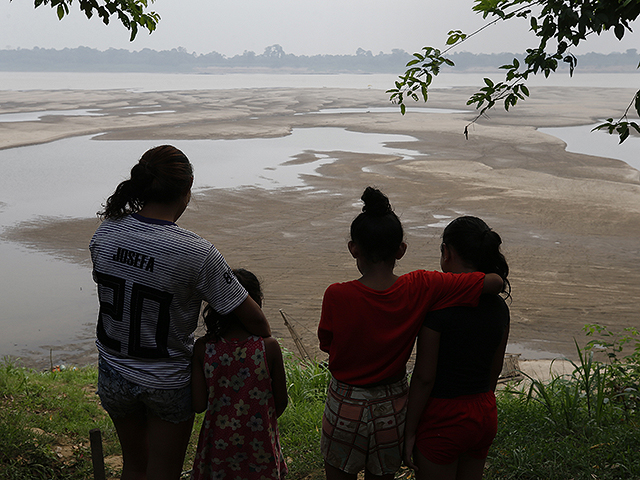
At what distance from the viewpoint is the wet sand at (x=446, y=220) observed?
9.49 meters

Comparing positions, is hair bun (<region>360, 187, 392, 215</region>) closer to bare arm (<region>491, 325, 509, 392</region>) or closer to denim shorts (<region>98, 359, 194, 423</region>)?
bare arm (<region>491, 325, 509, 392</region>)

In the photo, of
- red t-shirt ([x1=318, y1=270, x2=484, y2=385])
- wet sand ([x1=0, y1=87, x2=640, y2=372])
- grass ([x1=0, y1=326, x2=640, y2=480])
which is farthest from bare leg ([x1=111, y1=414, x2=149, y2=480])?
wet sand ([x1=0, y1=87, x2=640, y2=372])

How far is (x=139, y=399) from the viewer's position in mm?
2338

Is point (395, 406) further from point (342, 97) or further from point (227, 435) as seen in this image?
point (342, 97)

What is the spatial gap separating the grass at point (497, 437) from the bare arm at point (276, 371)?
1.29 m

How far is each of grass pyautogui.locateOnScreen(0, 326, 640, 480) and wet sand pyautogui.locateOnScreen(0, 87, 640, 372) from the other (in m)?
3.11

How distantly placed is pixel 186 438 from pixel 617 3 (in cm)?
293

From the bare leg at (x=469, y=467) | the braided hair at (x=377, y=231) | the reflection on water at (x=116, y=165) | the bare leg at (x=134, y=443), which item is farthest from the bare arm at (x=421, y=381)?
the reflection on water at (x=116, y=165)

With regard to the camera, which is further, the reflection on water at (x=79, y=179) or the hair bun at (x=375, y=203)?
the reflection on water at (x=79, y=179)

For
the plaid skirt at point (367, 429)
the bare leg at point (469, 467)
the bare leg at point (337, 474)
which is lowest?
the bare leg at point (337, 474)

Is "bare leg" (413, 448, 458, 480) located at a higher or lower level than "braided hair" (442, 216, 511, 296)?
lower

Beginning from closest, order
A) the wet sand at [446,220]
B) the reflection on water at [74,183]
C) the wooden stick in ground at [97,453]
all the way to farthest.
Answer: the wooden stick in ground at [97,453], the reflection on water at [74,183], the wet sand at [446,220]

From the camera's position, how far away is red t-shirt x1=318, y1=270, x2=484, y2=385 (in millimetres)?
2305

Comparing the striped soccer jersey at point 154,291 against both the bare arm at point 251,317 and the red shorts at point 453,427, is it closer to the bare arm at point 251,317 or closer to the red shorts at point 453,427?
the bare arm at point 251,317
